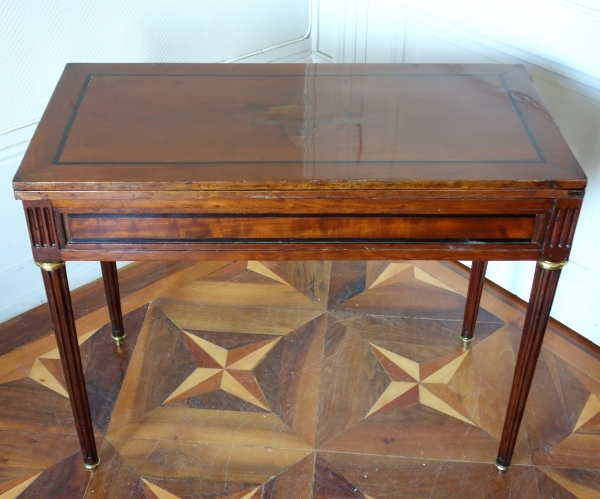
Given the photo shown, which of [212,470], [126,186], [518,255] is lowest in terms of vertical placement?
[212,470]

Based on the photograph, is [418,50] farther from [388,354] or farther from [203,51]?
[388,354]

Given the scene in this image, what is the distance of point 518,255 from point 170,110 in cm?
65

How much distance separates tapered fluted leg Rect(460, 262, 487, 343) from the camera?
5.18 feet

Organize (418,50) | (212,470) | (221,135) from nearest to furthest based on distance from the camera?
(221,135) < (212,470) < (418,50)

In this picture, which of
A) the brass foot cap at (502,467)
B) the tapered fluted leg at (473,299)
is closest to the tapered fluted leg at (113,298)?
the tapered fluted leg at (473,299)

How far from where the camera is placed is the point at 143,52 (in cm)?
178

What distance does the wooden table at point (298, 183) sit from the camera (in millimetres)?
1080

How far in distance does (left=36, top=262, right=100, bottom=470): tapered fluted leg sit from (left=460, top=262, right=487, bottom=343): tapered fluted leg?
2.81 ft

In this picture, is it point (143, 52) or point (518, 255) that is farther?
point (143, 52)

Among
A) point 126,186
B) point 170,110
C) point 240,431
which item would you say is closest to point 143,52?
point 170,110

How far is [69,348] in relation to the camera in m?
1.25

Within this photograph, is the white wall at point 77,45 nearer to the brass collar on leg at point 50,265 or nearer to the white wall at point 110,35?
the white wall at point 110,35

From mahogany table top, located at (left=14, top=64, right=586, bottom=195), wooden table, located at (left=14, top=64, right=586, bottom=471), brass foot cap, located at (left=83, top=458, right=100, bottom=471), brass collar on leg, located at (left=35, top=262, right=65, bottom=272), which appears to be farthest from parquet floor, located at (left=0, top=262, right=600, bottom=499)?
mahogany table top, located at (left=14, top=64, right=586, bottom=195)

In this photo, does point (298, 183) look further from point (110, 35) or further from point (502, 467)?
point (110, 35)
